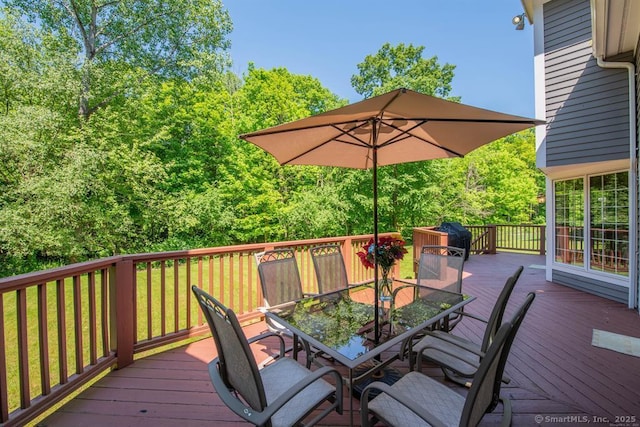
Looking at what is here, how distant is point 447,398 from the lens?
166 centimetres

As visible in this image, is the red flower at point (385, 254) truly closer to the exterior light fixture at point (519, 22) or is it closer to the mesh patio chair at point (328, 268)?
the mesh patio chair at point (328, 268)

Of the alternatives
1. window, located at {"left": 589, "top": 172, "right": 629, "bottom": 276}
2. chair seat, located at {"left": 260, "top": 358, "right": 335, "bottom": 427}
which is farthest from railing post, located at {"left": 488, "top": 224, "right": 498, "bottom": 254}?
chair seat, located at {"left": 260, "top": 358, "right": 335, "bottom": 427}

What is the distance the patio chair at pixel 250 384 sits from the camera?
1.32m

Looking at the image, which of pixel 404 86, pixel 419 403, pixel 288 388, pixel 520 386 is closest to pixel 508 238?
pixel 404 86

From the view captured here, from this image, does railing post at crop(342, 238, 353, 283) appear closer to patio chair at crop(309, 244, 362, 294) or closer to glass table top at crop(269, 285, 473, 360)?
patio chair at crop(309, 244, 362, 294)

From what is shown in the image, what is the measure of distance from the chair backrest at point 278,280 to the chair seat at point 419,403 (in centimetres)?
137

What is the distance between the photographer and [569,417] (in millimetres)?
2057

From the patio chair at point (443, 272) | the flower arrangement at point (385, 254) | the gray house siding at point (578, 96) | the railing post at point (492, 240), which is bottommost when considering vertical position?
the railing post at point (492, 240)

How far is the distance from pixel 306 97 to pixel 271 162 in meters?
4.46

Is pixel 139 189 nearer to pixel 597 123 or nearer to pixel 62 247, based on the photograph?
pixel 62 247

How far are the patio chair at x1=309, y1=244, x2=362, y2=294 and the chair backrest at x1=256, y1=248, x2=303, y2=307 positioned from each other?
0.33m

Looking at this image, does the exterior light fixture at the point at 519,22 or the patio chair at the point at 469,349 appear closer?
the patio chair at the point at 469,349

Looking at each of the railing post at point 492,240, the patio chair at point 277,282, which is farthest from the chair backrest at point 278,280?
the railing post at point 492,240

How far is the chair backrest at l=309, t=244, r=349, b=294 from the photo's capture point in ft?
10.6
